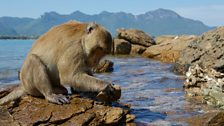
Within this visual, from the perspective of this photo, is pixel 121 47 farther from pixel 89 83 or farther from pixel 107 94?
pixel 89 83

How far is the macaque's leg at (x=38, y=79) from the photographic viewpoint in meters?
7.48

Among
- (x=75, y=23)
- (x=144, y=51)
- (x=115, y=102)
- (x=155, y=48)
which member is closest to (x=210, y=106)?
(x=115, y=102)

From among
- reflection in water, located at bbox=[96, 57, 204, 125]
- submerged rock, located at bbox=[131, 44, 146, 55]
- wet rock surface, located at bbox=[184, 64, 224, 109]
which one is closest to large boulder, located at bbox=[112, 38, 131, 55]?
submerged rock, located at bbox=[131, 44, 146, 55]

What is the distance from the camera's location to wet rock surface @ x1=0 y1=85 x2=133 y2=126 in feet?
23.9

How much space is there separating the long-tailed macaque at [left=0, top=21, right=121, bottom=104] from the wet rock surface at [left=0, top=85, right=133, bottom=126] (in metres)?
0.18

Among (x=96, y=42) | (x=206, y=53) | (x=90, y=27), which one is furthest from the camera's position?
(x=206, y=53)

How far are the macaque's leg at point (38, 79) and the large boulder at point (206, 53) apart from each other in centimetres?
971

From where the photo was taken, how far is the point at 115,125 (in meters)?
7.62

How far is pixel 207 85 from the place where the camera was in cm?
1225

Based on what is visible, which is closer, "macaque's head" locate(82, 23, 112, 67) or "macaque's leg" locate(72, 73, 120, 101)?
"macaque's head" locate(82, 23, 112, 67)

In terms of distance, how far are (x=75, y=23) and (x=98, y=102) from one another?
154 centimetres

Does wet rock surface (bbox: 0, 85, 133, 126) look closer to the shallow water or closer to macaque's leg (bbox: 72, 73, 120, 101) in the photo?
macaque's leg (bbox: 72, 73, 120, 101)

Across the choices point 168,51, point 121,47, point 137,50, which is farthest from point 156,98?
point 137,50

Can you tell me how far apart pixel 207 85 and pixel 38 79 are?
6.29 m
